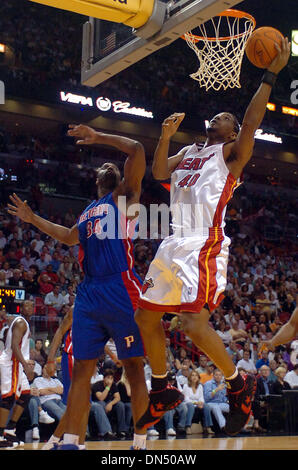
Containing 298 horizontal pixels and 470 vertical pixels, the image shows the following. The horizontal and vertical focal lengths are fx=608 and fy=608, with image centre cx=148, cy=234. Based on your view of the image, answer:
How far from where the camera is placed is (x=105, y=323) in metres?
4.30

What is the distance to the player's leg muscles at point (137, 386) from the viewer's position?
433 centimetres

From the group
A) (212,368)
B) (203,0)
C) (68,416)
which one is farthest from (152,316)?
(212,368)

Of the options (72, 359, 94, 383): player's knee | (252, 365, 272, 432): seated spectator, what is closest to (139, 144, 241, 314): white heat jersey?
(72, 359, 94, 383): player's knee

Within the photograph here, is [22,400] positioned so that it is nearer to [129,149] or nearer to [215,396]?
[215,396]

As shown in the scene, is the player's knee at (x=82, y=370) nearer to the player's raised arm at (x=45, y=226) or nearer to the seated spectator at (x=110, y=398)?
the player's raised arm at (x=45, y=226)

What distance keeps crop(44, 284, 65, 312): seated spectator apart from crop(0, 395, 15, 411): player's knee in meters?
4.31

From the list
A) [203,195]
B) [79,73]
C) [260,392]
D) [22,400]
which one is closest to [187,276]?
[203,195]

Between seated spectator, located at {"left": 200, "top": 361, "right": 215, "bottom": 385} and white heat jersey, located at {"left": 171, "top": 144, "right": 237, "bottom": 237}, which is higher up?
white heat jersey, located at {"left": 171, "top": 144, "right": 237, "bottom": 237}

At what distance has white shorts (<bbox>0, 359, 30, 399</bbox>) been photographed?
23.9 feet

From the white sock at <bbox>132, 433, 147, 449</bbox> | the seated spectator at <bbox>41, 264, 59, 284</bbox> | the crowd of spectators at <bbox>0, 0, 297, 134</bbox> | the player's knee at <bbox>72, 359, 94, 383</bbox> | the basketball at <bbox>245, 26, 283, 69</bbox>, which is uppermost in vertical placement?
the crowd of spectators at <bbox>0, 0, 297, 134</bbox>

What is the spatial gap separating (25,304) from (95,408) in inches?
73.2

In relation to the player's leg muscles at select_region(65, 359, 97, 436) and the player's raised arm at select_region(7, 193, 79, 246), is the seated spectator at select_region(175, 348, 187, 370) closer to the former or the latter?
the player's raised arm at select_region(7, 193, 79, 246)

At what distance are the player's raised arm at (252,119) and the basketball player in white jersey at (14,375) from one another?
4032 millimetres

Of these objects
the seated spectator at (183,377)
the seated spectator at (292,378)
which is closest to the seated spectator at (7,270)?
the seated spectator at (183,377)
